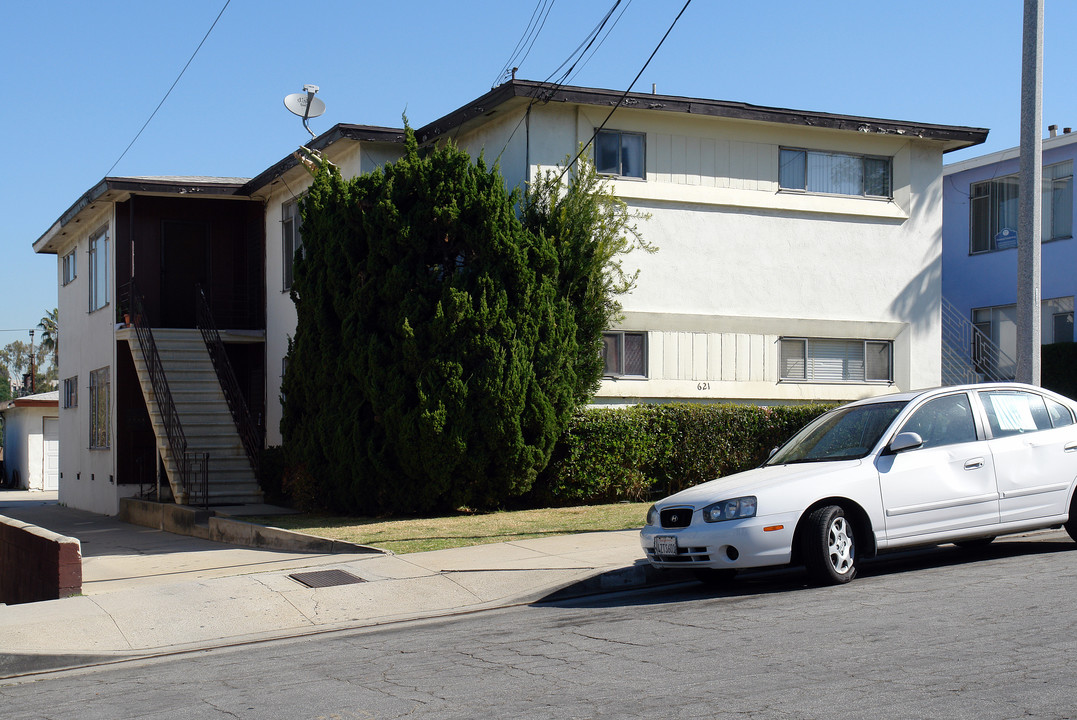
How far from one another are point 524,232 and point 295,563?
598 centimetres

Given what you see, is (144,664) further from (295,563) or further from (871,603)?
(871,603)

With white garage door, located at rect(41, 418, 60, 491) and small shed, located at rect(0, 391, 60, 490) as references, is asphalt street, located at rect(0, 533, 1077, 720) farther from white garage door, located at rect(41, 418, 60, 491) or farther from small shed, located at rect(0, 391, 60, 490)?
white garage door, located at rect(41, 418, 60, 491)

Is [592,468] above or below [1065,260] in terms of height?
below

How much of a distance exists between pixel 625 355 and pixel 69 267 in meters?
17.4

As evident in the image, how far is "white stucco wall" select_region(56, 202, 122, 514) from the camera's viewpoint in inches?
886

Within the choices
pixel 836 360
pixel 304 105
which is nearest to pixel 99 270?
pixel 304 105

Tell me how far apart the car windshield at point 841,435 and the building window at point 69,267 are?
2172cm

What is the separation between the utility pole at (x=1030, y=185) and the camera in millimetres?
11688

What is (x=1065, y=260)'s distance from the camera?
22.9 metres

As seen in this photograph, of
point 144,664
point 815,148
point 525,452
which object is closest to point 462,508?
point 525,452

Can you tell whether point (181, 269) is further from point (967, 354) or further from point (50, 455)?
point (50, 455)

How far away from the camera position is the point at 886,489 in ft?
29.6

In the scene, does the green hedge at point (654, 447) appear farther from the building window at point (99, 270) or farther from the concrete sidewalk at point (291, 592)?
the building window at point (99, 270)

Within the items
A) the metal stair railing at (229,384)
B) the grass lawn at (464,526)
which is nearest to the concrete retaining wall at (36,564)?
the grass lawn at (464,526)
